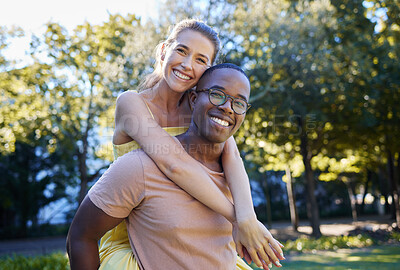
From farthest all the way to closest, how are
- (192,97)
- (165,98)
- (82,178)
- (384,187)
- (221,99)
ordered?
(384,187) → (82,178) → (165,98) → (192,97) → (221,99)

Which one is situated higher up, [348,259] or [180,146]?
[180,146]

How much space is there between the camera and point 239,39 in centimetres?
1279

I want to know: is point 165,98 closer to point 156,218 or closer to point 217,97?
point 217,97

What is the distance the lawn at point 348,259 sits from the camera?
32.7ft

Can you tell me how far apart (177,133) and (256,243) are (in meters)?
0.71

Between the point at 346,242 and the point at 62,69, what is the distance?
11.6 meters

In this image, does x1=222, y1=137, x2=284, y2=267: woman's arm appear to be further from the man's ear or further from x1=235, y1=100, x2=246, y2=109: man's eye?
the man's ear

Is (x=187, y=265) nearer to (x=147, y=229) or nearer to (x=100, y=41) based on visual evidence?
(x=147, y=229)

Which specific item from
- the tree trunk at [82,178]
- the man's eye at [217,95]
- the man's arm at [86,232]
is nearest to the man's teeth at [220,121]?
Answer: the man's eye at [217,95]

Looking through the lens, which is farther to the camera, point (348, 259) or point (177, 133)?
point (348, 259)

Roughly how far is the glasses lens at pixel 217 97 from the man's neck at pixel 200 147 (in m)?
0.18

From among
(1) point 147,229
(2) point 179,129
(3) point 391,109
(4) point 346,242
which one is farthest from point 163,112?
(4) point 346,242

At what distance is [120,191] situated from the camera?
62.1 inches

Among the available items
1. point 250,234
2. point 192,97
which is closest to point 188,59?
point 192,97
